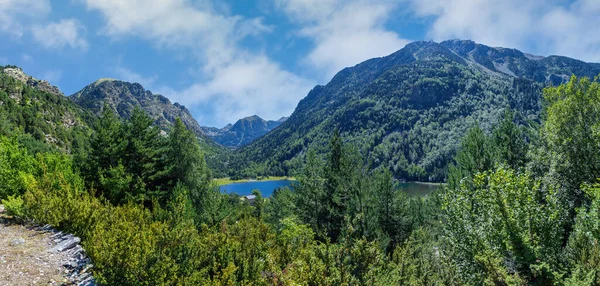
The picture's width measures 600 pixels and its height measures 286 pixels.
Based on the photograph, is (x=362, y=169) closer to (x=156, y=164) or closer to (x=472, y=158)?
(x=472, y=158)

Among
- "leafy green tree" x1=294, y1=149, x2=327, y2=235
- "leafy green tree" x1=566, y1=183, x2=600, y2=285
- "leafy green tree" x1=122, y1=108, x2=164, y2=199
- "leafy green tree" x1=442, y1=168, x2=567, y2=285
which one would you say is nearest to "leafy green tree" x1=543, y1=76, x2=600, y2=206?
"leafy green tree" x1=566, y1=183, x2=600, y2=285

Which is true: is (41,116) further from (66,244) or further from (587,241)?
(587,241)

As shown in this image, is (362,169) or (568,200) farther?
(362,169)

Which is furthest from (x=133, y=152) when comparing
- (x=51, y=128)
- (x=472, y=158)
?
(x=51, y=128)

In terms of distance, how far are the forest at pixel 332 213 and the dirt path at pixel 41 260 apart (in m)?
0.79

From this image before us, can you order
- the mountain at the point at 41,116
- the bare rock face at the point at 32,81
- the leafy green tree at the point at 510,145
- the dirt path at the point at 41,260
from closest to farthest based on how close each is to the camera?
the dirt path at the point at 41,260
the leafy green tree at the point at 510,145
the mountain at the point at 41,116
the bare rock face at the point at 32,81

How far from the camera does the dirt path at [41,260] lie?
10.0m

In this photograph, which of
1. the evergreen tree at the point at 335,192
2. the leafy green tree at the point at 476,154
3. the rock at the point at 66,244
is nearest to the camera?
the rock at the point at 66,244

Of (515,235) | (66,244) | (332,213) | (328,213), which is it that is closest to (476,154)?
(332,213)

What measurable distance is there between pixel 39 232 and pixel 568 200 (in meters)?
29.9

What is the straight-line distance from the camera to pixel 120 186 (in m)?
24.3

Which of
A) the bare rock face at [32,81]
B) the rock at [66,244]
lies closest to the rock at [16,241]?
the rock at [66,244]

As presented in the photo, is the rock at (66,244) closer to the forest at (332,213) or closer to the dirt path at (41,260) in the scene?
the dirt path at (41,260)

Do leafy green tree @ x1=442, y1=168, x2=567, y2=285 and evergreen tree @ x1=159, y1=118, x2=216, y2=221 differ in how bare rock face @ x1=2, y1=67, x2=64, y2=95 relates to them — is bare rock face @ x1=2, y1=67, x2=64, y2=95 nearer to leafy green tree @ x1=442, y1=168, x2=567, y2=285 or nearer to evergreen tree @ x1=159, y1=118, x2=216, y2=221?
evergreen tree @ x1=159, y1=118, x2=216, y2=221
